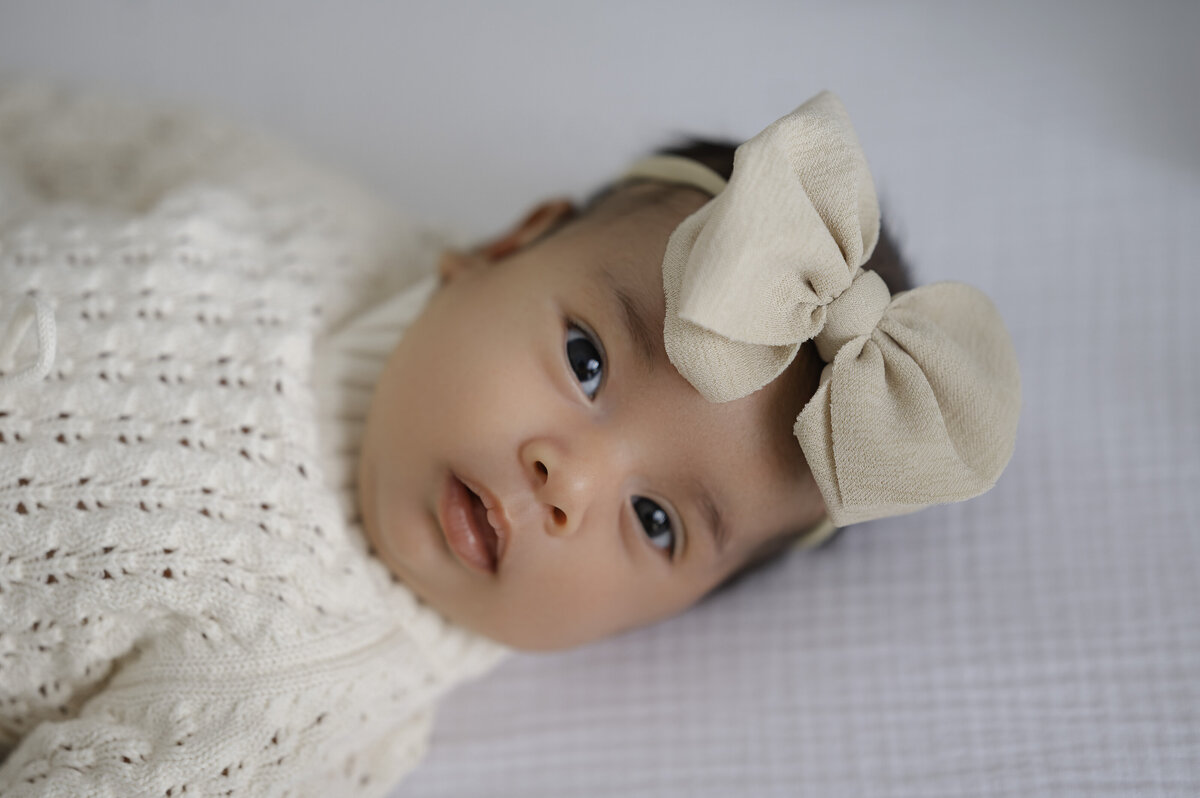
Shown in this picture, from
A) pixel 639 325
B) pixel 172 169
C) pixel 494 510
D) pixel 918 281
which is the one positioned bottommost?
pixel 918 281

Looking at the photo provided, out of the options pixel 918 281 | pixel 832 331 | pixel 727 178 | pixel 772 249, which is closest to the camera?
pixel 772 249

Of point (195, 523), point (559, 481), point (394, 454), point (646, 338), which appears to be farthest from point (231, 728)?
point (646, 338)

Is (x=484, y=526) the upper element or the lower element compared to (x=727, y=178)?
lower

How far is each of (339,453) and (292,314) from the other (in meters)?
0.18

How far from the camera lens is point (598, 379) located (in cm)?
104

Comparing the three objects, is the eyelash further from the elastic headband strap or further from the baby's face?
the elastic headband strap

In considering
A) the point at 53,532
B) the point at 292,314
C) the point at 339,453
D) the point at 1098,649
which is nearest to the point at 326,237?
the point at 292,314

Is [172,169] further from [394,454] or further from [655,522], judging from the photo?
[655,522]

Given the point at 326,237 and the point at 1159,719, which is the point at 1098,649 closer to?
the point at 1159,719

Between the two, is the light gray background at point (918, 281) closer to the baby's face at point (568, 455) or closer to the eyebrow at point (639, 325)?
the baby's face at point (568, 455)

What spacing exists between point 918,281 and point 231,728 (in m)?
1.04

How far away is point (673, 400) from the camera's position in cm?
99

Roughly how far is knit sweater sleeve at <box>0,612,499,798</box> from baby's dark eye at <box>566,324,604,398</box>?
39cm

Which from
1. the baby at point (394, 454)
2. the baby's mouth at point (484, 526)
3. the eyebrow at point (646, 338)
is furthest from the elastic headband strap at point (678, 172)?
the baby's mouth at point (484, 526)
